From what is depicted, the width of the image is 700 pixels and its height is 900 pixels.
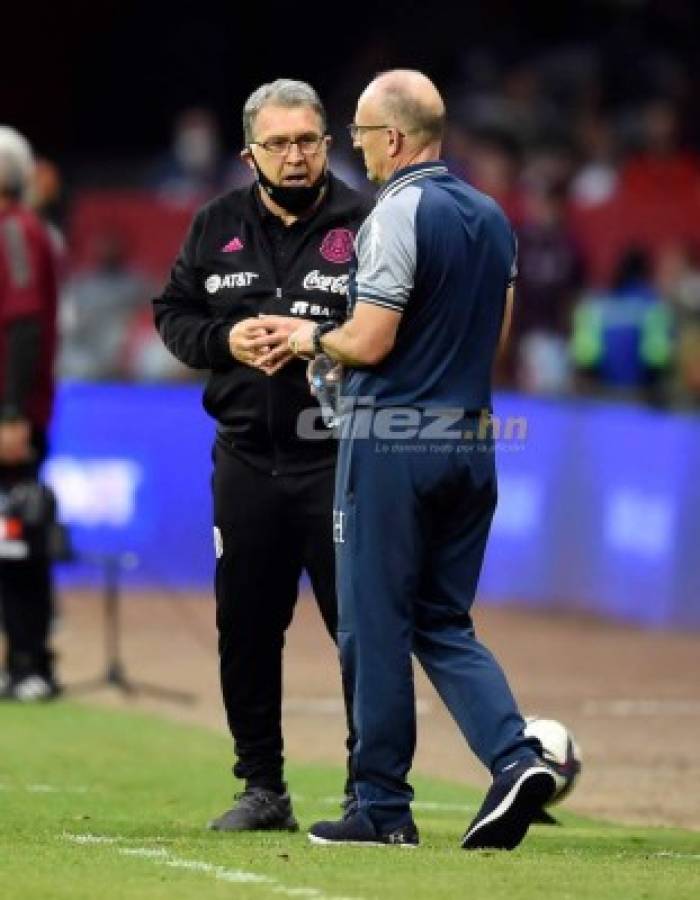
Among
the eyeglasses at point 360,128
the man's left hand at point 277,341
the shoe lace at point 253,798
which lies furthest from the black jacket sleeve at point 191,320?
the shoe lace at point 253,798

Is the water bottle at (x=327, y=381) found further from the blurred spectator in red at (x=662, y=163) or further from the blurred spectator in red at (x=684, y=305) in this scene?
the blurred spectator in red at (x=662, y=163)

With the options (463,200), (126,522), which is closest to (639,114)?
(126,522)

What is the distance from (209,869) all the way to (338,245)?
232 cm

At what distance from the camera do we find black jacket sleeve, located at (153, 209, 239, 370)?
28.6 feet

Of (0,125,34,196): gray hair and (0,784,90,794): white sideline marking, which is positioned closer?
(0,784,90,794): white sideline marking

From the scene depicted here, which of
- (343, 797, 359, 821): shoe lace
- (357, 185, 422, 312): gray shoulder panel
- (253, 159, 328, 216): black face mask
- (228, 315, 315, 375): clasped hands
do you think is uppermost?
(253, 159, 328, 216): black face mask

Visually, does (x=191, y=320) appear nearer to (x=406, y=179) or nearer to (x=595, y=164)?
(x=406, y=179)

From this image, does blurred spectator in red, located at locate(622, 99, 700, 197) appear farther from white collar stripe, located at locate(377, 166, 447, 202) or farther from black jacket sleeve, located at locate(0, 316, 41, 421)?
white collar stripe, located at locate(377, 166, 447, 202)

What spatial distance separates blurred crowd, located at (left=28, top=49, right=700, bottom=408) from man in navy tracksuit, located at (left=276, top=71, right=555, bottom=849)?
8.40m

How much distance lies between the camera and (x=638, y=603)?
53.4 feet

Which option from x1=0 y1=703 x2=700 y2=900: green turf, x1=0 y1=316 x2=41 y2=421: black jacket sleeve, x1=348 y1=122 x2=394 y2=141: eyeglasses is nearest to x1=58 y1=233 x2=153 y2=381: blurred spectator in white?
x1=0 y1=316 x2=41 y2=421: black jacket sleeve

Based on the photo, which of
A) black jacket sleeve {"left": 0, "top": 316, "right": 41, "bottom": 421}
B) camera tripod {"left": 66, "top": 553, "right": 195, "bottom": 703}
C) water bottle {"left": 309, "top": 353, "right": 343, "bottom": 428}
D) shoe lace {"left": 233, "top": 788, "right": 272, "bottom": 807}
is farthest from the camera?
camera tripod {"left": 66, "top": 553, "right": 195, "bottom": 703}

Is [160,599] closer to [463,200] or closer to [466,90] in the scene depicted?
[466,90]

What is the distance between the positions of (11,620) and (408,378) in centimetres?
534
